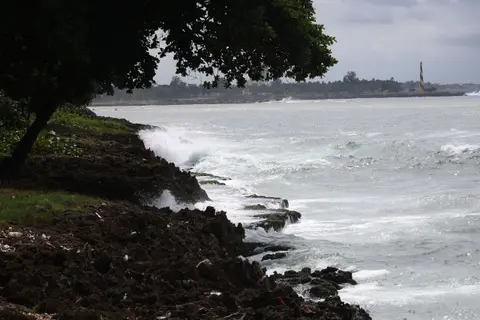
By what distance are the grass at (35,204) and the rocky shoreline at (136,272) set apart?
13 centimetres

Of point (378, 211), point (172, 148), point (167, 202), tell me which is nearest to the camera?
point (167, 202)

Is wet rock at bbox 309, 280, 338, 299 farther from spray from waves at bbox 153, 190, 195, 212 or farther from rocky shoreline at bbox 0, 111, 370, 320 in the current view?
spray from waves at bbox 153, 190, 195, 212

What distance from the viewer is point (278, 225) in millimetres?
20062

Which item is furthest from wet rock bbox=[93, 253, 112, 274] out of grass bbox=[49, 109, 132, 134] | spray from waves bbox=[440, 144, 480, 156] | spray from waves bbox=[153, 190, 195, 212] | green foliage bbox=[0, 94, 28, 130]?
spray from waves bbox=[440, 144, 480, 156]

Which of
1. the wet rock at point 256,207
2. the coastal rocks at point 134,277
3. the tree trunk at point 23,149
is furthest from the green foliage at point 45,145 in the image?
the coastal rocks at point 134,277

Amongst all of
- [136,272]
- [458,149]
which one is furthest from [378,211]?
[458,149]

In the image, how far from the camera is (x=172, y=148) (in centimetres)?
4678

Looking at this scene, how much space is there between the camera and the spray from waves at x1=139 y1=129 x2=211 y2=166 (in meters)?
42.4

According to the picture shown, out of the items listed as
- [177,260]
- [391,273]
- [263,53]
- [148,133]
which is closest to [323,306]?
[177,260]

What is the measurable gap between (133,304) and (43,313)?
3.72 feet

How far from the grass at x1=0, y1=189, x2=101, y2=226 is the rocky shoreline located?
13 cm

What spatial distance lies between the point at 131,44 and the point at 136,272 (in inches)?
267

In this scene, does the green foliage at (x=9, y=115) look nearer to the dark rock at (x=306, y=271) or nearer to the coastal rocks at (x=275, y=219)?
the coastal rocks at (x=275, y=219)

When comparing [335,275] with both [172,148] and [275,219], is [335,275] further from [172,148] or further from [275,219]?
[172,148]
